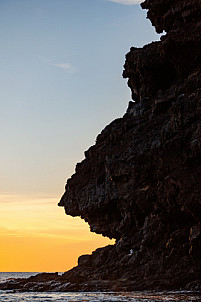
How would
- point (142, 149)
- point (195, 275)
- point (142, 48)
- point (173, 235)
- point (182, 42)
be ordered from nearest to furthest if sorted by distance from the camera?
point (195, 275) < point (173, 235) < point (142, 149) < point (182, 42) < point (142, 48)

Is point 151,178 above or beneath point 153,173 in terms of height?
beneath

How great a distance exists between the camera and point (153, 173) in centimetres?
7038

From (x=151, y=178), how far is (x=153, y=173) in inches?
38.5

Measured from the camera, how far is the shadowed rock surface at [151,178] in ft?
209

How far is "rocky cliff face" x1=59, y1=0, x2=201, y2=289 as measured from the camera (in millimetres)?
63812

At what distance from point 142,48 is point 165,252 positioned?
45421 millimetres

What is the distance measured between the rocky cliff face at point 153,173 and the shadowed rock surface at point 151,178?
6.6 inches

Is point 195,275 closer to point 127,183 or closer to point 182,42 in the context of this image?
point 127,183

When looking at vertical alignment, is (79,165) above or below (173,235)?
above

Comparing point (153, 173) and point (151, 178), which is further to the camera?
point (151, 178)

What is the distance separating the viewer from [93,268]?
7775cm

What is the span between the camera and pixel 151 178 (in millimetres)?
70812

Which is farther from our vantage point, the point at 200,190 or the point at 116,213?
the point at 116,213

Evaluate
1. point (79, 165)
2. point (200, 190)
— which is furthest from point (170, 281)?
point (79, 165)
